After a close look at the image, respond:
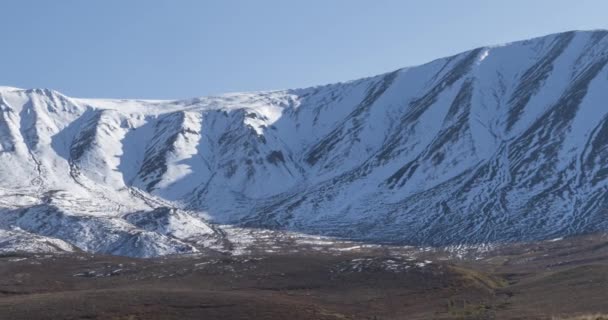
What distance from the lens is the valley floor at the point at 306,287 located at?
2442 inches

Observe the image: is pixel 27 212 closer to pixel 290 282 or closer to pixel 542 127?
pixel 290 282

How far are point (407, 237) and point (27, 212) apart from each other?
68.8 metres

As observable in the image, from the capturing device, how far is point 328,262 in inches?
3809

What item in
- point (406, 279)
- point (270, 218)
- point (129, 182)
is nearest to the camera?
point (406, 279)

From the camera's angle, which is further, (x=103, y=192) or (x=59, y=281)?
(x=103, y=192)

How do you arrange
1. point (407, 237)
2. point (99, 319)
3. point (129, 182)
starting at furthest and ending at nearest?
1. point (129, 182)
2. point (407, 237)
3. point (99, 319)

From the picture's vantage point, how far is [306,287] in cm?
8444

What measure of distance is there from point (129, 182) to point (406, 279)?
124658 mm

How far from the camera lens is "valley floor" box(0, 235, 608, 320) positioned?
204 feet

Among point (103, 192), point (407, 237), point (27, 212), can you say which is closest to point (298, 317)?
point (407, 237)

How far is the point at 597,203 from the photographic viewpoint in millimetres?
157500

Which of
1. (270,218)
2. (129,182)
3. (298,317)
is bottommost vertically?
(298,317)

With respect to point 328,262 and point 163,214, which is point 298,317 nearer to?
point 328,262

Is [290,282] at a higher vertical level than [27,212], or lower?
lower
